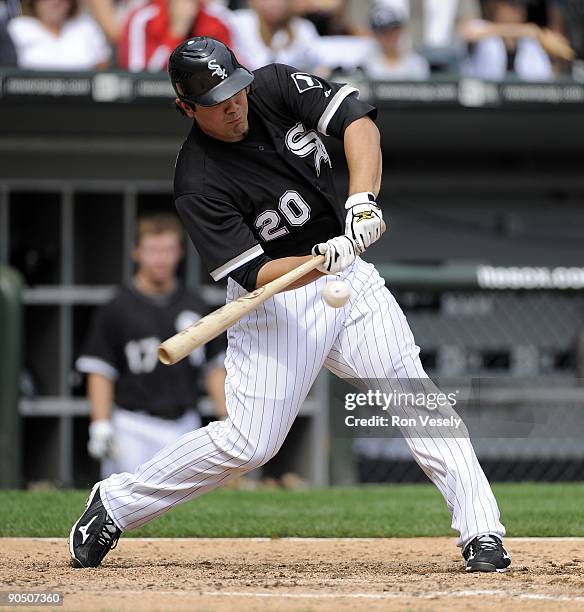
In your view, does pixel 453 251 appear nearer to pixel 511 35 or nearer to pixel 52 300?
pixel 511 35

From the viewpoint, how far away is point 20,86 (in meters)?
7.72

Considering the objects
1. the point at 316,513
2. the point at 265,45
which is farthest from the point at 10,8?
the point at 316,513

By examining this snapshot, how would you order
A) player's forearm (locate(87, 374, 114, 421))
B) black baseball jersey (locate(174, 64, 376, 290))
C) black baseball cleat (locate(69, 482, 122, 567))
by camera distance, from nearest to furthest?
black baseball jersey (locate(174, 64, 376, 290))
black baseball cleat (locate(69, 482, 122, 567))
player's forearm (locate(87, 374, 114, 421))

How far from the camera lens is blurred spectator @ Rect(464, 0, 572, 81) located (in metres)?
8.88

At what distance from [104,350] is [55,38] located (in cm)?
245

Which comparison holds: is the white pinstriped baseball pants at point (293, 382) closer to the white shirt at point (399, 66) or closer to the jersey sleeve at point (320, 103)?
the jersey sleeve at point (320, 103)

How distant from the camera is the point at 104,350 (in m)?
6.96

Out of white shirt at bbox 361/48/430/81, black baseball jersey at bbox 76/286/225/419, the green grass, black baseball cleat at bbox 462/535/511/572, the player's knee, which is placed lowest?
the green grass

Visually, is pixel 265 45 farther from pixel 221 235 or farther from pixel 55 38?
pixel 221 235

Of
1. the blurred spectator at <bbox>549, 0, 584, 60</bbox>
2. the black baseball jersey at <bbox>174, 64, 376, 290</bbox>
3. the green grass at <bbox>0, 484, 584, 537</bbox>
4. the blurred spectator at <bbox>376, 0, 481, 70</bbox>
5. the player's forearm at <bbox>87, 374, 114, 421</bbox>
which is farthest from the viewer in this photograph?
the blurred spectator at <bbox>549, 0, 584, 60</bbox>

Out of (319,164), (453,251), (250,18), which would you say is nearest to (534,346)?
(453,251)

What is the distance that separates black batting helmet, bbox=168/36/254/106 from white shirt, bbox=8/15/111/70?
14.5ft

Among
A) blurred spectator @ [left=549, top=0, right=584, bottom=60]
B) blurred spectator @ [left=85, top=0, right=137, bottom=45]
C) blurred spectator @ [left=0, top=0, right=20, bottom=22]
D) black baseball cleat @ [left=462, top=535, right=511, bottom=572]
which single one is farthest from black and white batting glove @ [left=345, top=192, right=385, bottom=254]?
blurred spectator @ [left=549, top=0, right=584, bottom=60]

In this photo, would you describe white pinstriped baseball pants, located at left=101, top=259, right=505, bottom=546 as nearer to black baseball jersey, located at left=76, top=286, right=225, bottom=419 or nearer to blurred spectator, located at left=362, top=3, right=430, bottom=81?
black baseball jersey, located at left=76, top=286, right=225, bottom=419
